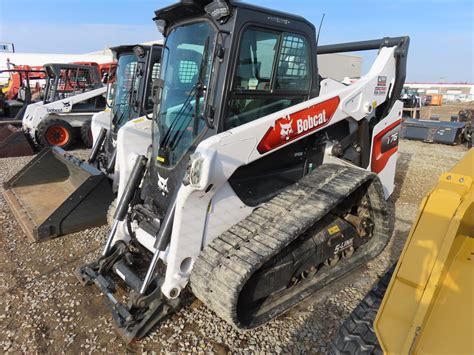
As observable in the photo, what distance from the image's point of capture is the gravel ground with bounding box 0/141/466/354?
9.01 ft

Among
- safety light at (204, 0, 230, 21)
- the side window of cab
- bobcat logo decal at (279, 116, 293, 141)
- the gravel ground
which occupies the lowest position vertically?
the gravel ground

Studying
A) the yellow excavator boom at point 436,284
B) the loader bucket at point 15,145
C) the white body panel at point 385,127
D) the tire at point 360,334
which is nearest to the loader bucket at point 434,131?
the white body panel at point 385,127

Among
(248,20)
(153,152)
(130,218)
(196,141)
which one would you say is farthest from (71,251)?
(248,20)

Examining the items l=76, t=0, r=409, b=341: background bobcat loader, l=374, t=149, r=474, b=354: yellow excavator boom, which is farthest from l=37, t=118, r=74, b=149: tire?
l=374, t=149, r=474, b=354: yellow excavator boom

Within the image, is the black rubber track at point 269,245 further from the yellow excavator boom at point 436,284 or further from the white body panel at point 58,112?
the white body panel at point 58,112

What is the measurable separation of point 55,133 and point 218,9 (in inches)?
338

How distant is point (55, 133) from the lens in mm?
9812

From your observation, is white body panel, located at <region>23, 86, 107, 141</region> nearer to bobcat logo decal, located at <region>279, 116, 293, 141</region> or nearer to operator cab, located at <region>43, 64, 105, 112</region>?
operator cab, located at <region>43, 64, 105, 112</region>

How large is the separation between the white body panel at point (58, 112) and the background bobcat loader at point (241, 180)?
7.03m

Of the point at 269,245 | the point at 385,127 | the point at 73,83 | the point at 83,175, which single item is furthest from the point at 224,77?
the point at 73,83

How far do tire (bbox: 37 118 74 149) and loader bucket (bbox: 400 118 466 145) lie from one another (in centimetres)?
1132

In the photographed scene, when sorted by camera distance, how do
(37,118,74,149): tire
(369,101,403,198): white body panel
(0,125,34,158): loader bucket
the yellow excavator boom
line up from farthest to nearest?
(37,118,74,149): tire → (0,125,34,158): loader bucket → (369,101,403,198): white body panel → the yellow excavator boom

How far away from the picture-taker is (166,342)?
2.76 metres

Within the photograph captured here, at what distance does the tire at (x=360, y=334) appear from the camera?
184 centimetres
